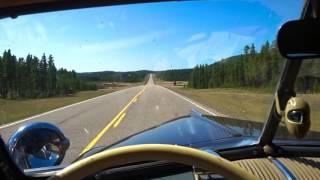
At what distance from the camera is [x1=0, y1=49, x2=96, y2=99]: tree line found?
2.45 meters

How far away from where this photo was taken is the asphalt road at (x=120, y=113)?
10.6 feet

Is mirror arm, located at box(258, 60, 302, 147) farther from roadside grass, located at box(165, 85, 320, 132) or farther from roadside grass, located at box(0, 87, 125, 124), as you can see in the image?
roadside grass, located at box(0, 87, 125, 124)

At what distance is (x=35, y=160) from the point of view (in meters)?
2.83

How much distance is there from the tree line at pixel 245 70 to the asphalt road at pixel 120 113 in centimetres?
37

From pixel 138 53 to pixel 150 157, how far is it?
1.02 metres

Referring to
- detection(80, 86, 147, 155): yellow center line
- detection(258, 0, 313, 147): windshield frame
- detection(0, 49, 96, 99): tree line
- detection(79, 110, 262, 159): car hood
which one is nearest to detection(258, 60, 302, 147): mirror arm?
detection(258, 0, 313, 147): windshield frame

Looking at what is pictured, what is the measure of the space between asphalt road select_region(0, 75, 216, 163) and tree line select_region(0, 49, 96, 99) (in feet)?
0.88

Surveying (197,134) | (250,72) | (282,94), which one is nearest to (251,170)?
(282,94)

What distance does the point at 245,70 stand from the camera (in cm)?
293

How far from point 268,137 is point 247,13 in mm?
821

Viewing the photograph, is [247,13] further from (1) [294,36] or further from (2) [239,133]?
(2) [239,133]

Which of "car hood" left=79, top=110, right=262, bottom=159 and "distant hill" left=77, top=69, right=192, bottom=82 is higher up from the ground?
"distant hill" left=77, top=69, right=192, bottom=82

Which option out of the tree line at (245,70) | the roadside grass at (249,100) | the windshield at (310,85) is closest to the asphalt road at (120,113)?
the roadside grass at (249,100)

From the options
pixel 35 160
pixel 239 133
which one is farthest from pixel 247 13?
pixel 35 160
